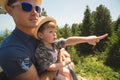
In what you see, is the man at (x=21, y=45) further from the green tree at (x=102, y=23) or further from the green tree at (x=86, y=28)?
the green tree at (x=86, y=28)

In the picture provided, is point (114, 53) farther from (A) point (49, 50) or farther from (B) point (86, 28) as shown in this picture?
(A) point (49, 50)

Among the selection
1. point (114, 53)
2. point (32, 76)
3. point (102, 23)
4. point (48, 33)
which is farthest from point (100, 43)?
point (32, 76)

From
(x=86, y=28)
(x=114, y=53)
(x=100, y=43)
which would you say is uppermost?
(x=86, y=28)

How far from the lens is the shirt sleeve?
6.83ft

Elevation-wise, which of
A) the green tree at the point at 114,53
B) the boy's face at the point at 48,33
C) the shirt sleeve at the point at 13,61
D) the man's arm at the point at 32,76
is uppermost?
the boy's face at the point at 48,33

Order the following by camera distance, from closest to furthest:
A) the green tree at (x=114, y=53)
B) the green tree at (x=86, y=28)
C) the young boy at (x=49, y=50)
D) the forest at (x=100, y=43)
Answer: the young boy at (x=49, y=50), the green tree at (x=114, y=53), the forest at (x=100, y=43), the green tree at (x=86, y=28)

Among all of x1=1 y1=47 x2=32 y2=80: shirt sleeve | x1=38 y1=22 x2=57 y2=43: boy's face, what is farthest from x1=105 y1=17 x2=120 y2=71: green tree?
x1=1 y1=47 x2=32 y2=80: shirt sleeve

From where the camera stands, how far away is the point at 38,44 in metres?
→ 2.58

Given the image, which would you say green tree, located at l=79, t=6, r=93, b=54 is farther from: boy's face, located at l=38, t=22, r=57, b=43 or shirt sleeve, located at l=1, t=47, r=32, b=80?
shirt sleeve, located at l=1, t=47, r=32, b=80

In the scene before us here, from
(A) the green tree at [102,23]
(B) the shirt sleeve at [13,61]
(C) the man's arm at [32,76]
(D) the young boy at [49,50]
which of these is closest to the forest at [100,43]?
(A) the green tree at [102,23]

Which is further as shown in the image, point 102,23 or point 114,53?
point 102,23

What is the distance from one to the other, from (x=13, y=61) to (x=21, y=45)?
0.64 ft

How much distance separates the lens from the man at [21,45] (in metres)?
2.10

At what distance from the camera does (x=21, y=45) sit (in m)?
2.21
